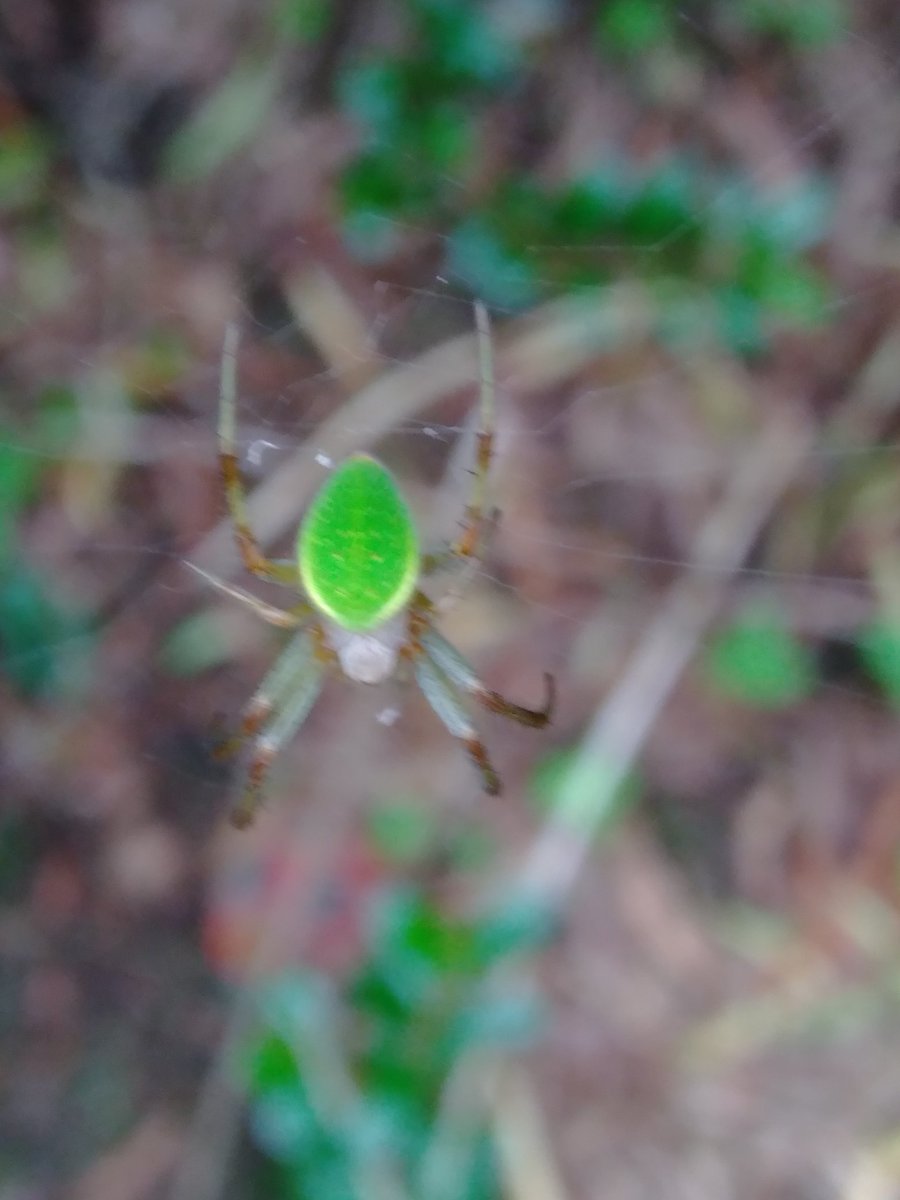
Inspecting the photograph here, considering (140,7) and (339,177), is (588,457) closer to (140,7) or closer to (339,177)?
(339,177)

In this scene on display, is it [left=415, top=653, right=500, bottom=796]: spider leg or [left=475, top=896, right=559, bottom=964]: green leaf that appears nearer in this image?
[left=415, top=653, right=500, bottom=796]: spider leg

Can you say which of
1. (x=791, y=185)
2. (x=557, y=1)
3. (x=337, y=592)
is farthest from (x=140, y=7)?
(x=337, y=592)

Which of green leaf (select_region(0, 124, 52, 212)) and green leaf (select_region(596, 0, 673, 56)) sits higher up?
green leaf (select_region(596, 0, 673, 56))

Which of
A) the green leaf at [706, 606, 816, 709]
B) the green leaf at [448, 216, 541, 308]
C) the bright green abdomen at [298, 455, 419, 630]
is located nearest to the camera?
the bright green abdomen at [298, 455, 419, 630]

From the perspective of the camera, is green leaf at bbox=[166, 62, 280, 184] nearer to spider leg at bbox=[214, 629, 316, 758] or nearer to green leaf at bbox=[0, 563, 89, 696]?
green leaf at bbox=[0, 563, 89, 696]

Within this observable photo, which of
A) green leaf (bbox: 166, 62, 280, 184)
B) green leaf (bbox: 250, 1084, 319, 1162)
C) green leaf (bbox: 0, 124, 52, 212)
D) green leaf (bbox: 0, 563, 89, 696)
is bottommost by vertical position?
green leaf (bbox: 250, 1084, 319, 1162)

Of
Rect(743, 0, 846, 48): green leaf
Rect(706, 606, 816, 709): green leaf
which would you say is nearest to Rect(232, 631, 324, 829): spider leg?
Rect(706, 606, 816, 709): green leaf

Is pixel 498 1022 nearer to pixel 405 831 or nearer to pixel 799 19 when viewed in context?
pixel 405 831

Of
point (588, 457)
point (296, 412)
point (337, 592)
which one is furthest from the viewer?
point (588, 457)

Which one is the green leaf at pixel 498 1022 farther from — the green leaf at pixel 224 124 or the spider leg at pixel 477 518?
the green leaf at pixel 224 124
